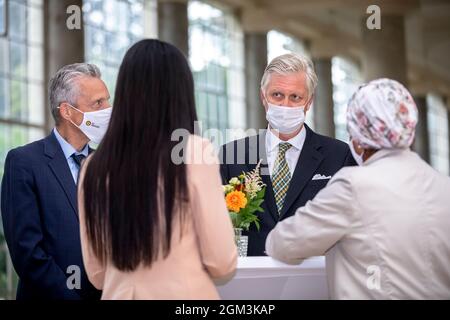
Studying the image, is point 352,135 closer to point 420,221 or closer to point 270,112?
point 420,221

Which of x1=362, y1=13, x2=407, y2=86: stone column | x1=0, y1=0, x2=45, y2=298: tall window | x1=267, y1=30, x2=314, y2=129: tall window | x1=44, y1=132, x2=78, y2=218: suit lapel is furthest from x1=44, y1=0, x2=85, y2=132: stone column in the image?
x1=44, y1=132, x2=78, y2=218: suit lapel

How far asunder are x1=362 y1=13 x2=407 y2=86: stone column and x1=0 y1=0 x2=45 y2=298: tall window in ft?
28.6

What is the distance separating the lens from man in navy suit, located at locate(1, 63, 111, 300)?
386cm

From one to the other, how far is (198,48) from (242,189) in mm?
18682

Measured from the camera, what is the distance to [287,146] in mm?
4465

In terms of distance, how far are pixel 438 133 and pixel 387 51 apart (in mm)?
18185

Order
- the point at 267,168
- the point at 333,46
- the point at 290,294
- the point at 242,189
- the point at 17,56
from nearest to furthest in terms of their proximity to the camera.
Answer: the point at 290,294 < the point at 242,189 < the point at 267,168 < the point at 17,56 < the point at 333,46

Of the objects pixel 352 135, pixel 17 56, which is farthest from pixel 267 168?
pixel 17 56

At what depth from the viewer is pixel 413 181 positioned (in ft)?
10.0

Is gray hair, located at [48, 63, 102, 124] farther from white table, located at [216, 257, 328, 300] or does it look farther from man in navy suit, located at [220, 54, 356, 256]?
white table, located at [216, 257, 328, 300]

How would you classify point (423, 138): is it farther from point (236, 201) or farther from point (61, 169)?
point (236, 201)

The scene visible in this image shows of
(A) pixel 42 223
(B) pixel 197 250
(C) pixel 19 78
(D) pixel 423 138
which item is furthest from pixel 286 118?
(D) pixel 423 138
